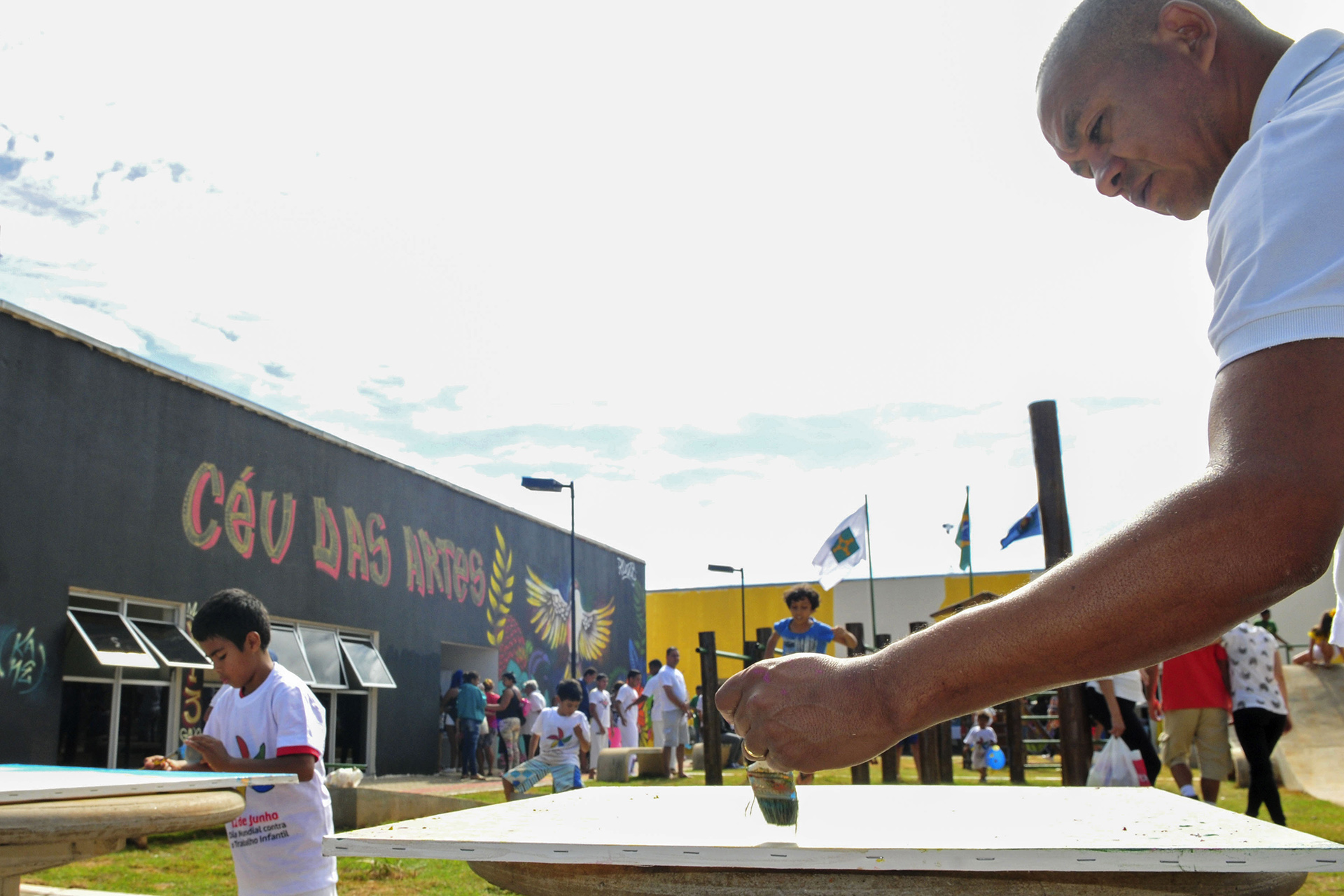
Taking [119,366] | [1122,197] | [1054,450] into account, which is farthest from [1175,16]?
[119,366]

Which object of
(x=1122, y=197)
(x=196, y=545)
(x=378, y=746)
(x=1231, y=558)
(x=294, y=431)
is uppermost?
(x=294, y=431)

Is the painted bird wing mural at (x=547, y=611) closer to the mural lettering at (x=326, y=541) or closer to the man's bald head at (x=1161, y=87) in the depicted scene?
the mural lettering at (x=326, y=541)

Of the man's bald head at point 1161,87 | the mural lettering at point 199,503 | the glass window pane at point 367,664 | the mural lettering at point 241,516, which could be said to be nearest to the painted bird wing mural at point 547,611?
the glass window pane at point 367,664

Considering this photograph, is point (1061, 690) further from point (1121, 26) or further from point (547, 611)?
point (547, 611)

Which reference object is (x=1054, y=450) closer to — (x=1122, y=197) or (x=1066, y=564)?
(x=1122, y=197)

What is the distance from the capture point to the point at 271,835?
10.8 feet

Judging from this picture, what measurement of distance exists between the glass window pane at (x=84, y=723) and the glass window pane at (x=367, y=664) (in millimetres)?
4648

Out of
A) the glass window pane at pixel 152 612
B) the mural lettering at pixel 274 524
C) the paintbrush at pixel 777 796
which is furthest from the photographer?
the mural lettering at pixel 274 524

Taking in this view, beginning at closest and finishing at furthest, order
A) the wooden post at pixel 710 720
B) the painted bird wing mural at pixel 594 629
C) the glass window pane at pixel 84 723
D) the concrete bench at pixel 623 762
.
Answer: the wooden post at pixel 710 720, the glass window pane at pixel 84 723, the concrete bench at pixel 623 762, the painted bird wing mural at pixel 594 629

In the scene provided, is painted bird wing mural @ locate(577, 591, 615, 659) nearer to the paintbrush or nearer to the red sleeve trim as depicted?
the red sleeve trim

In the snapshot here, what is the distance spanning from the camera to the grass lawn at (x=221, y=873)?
595 cm

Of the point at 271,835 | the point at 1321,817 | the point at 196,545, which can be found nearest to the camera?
the point at 271,835

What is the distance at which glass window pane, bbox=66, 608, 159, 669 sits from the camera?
36.8ft

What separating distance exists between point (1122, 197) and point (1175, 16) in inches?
10.4
